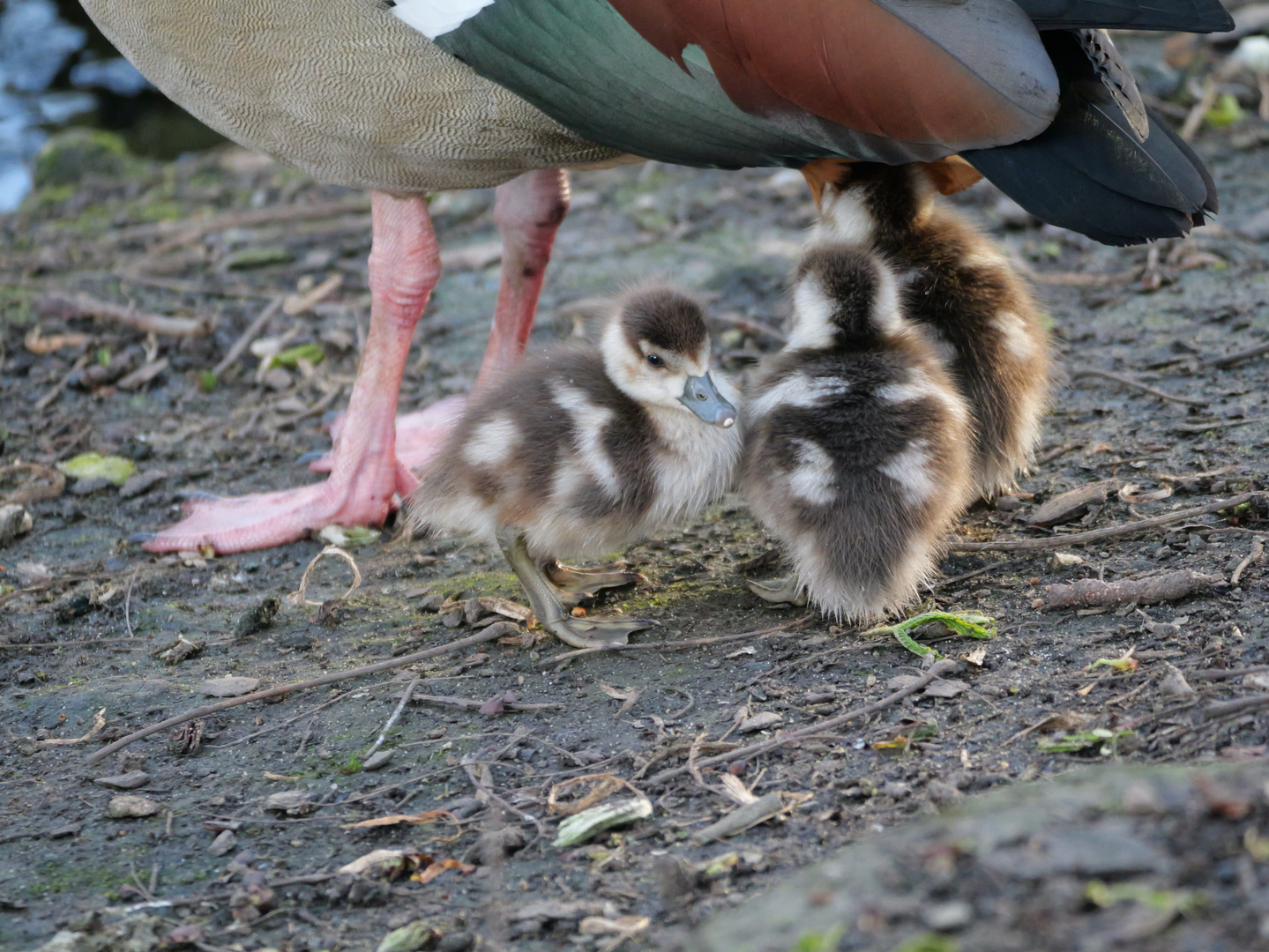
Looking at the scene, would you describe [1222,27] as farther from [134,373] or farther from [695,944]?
[134,373]

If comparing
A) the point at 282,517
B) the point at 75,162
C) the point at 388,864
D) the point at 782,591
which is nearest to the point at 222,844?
the point at 388,864

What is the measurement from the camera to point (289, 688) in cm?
301

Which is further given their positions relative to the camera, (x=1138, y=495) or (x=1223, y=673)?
(x=1138, y=495)

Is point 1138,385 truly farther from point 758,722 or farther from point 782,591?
point 758,722

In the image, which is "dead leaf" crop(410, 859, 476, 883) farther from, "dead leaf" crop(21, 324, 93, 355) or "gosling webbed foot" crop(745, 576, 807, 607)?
"dead leaf" crop(21, 324, 93, 355)

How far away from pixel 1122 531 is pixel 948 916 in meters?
1.93

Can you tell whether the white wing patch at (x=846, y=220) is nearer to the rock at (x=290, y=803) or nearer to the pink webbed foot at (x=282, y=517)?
the pink webbed foot at (x=282, y=517)

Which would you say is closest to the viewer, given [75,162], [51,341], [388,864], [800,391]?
[388,864]

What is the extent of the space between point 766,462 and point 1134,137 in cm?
111

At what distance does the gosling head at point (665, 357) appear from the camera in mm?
3053

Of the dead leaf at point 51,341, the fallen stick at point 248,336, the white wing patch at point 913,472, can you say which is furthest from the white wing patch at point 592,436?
the dead leaf at point 51,341

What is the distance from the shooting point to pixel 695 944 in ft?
5.42

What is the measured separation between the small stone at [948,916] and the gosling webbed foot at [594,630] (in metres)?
1.62

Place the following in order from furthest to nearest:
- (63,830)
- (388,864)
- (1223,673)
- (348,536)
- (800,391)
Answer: (348,536), (800,391), (63,830), (1223,673), (388,864)
